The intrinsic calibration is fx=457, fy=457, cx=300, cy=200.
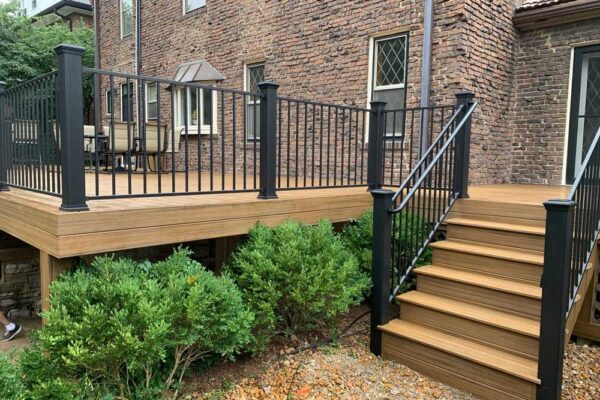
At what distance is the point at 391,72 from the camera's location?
6699mm

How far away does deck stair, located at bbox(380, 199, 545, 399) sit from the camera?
3.22 m

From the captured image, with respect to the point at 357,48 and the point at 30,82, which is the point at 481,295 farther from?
the point at 357,48

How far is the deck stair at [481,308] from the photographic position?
3.22 metres

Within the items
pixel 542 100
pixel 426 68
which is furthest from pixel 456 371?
pixel 542 100

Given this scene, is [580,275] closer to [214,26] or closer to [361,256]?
[361,256]

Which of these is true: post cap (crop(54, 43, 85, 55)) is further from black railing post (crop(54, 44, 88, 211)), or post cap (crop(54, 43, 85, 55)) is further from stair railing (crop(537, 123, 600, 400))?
stair railing (crop(537, 123, 600, 400))

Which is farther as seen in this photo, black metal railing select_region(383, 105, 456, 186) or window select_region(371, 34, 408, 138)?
window select_region(371, 34, 408, 138)

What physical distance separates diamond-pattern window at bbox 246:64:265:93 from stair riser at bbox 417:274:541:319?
5798mm

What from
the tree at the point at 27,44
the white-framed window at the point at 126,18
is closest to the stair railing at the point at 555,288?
the white-framed window at the point at 126,18

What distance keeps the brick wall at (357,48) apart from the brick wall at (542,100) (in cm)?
19

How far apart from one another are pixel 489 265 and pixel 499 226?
17.8 inches

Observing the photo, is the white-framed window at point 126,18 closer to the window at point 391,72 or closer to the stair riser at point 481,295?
the window at point 391,72

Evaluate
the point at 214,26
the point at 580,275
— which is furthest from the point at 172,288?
the point at 214,26

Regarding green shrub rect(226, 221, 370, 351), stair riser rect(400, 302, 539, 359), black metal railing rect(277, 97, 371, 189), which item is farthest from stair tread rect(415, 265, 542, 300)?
black metal railing rect(277, 97, 371, 189)
